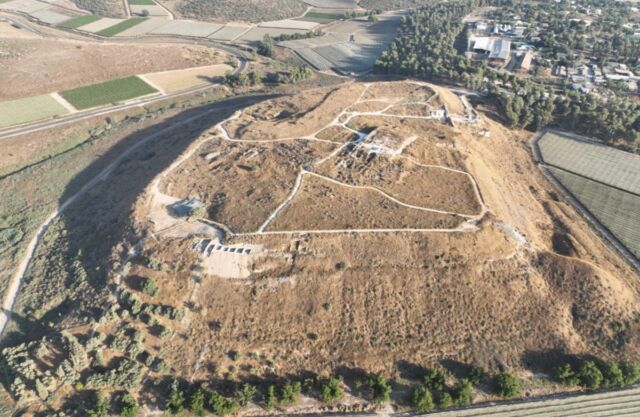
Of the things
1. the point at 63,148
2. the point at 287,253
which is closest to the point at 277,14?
the point at 63,148

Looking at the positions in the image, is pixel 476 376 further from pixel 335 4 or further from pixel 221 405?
pixel 335 4

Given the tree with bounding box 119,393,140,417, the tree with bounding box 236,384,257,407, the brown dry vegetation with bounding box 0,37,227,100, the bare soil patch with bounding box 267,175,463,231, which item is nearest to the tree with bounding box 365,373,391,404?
the tree with bounding box 236,384,257,407

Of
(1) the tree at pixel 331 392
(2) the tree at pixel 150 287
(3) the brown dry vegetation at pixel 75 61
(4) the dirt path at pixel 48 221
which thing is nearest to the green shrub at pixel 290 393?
(1) the tree at pixel 331 392

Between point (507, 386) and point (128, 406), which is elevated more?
point (507, 386)

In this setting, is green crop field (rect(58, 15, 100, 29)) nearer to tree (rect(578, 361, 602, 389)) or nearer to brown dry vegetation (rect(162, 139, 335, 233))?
brown dry vegetation (rect(162, 139, 335, 233))

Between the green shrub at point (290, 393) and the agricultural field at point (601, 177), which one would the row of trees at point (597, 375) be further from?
the green shrub at point (290, 393)

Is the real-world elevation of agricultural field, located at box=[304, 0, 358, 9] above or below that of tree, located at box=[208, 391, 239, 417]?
above

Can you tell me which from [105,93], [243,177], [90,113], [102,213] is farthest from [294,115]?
[105,93]
